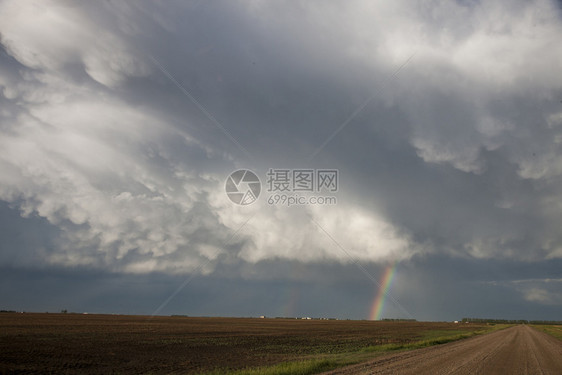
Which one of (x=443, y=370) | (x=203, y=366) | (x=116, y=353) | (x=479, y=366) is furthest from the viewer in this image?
(x=116, y=353)

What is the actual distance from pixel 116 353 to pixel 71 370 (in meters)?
9.24

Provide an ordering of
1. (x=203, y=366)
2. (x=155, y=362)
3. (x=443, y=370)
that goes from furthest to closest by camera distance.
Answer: (x=155, y=362)
(x=203, y=366)
(x=443, y=370)

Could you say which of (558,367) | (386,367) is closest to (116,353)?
(386,367)

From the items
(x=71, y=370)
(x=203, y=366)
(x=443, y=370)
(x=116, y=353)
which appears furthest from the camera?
(x=116, y=353)

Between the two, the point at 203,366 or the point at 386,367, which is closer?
the point at 386,367

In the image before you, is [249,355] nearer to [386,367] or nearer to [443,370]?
[386,367]

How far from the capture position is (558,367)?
24.5 metres

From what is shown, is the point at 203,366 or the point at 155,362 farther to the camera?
the point at 155,362

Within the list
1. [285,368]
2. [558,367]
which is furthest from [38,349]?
[558,367]

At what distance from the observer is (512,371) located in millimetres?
22484

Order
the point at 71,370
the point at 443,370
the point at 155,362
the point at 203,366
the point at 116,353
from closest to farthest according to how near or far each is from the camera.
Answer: the point at 443,370 < the point at 71,370 < the point at 203,366 < the point at 155,362 < the point at 116,353

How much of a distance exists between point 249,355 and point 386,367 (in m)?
16.9

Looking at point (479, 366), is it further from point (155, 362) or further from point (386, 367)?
point (155, 362)

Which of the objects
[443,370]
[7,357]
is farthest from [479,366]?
[7,357]
